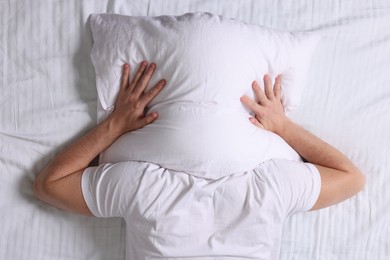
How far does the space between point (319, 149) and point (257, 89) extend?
8.4 inches

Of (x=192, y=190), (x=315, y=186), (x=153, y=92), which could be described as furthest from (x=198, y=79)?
(x=315, y=186)

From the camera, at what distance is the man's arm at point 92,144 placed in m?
1.16

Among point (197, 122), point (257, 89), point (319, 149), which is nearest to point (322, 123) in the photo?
point (319, 149)

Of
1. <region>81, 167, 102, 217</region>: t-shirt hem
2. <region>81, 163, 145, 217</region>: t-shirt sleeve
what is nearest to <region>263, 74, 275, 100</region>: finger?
<region>81, 163, 145, 217</region>: t-shirt sleeve

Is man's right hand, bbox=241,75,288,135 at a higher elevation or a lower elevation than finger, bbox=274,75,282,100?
lower

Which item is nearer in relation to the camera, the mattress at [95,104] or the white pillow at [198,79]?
the white pillow at [198,79]

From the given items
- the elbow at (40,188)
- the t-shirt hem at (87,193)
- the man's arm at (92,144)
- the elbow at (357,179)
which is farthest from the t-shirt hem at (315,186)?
the elbow at (40,188)

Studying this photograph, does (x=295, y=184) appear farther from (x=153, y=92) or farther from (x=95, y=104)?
(x=95, y=104)

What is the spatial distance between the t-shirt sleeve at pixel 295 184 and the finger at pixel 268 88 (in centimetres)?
16

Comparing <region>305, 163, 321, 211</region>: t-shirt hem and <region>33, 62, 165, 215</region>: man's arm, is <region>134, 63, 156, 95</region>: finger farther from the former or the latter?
<region>305, 163, 321, 211</region>: t-shirt hem

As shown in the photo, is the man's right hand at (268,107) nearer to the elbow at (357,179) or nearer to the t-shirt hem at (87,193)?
the elbow at (357,179)

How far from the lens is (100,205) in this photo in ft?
3.73

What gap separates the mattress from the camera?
1250 millimetres

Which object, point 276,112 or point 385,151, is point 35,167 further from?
point 385,151
